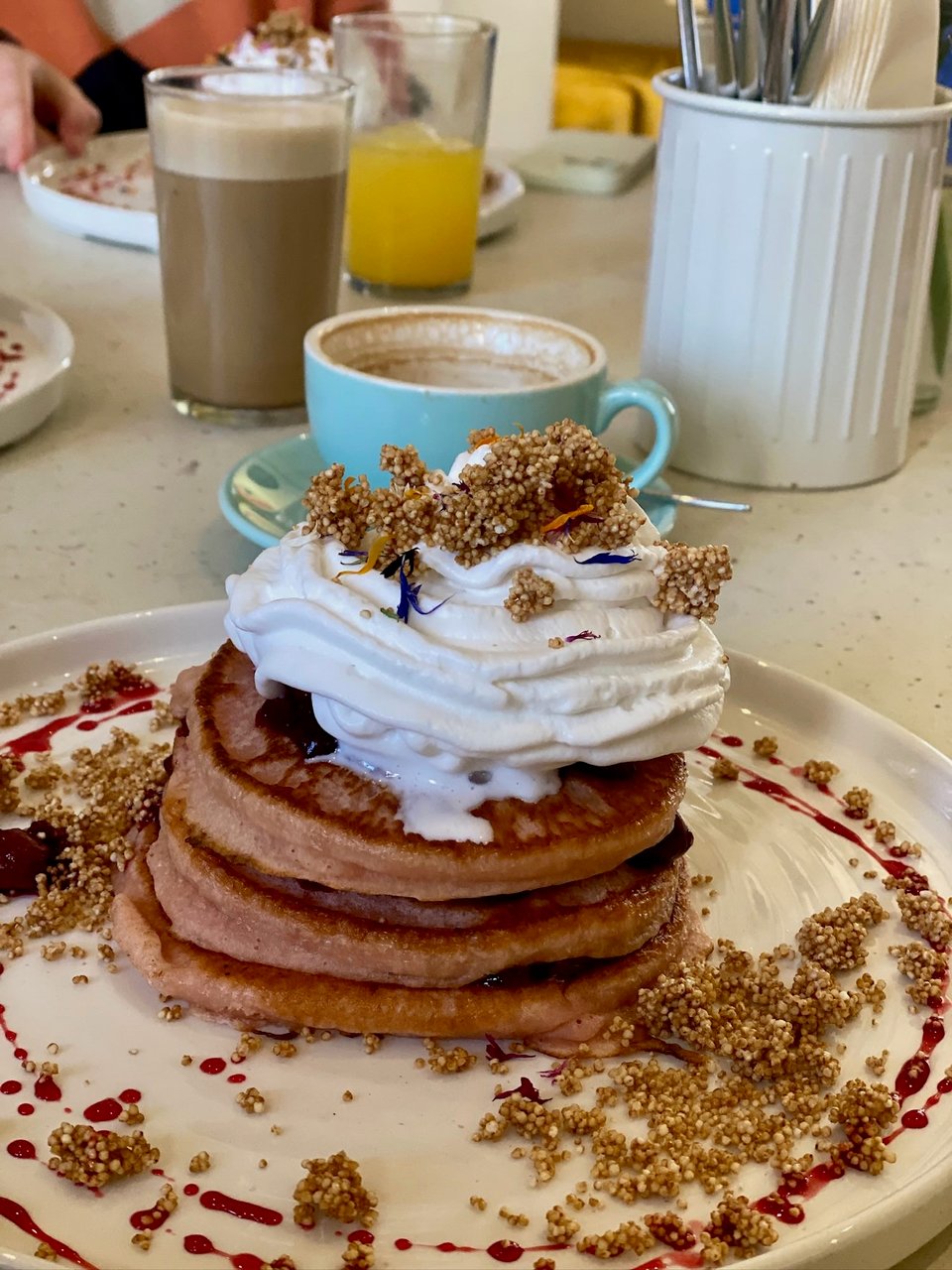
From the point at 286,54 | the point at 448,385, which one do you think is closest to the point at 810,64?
the point at 448,385

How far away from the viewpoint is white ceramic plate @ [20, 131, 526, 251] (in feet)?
8.00

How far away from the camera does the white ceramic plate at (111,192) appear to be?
2.44 metres

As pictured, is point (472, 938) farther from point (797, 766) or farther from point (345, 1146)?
point (797, 766)

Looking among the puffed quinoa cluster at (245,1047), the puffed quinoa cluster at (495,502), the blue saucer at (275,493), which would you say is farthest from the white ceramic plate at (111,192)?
the puffed quinoa cluster at (245,1047)

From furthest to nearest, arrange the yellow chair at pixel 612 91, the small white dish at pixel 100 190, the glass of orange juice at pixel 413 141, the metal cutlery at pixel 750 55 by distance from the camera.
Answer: the yellow chair at pixel 612 91 < the small white dish at pixel 100 190 < the glass of orange juice at pixel 413 141 < the metal cutlery at pixel 750 55

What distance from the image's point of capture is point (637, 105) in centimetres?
459

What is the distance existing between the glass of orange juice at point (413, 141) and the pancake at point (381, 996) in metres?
1.55

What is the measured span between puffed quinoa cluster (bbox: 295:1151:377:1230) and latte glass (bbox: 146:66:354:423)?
1.27 metres

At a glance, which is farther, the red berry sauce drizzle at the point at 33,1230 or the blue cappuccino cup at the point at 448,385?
the blue cappuccino cup at the point at 448,385

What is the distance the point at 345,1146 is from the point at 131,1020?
6.7 inches

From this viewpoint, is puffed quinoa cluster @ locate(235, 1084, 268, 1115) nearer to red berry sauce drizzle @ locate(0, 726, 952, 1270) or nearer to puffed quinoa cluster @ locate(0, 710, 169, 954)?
red berry sauce drizzle @ locate(0, 726, 952, 1270)

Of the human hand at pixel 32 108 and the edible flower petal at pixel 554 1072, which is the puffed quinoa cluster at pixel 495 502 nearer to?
→ the edible flower petal at pixel 554 1072

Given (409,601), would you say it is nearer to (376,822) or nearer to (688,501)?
(376,822)

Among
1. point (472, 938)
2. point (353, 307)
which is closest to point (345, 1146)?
point (472, 938)
